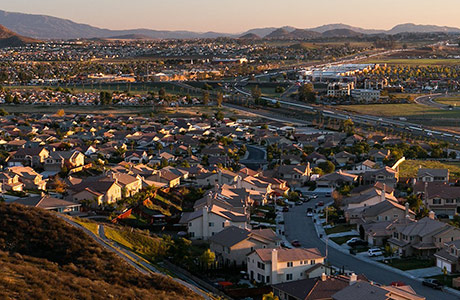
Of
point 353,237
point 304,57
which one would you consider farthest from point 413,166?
point 304,57

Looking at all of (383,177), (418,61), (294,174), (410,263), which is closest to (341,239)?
(410,263)

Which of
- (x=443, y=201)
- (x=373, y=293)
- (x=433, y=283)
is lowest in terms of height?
(x=443, y=201)

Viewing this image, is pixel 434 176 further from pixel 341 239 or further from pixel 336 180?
pixel 341 239

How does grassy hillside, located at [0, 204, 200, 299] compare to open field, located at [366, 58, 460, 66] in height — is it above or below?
above

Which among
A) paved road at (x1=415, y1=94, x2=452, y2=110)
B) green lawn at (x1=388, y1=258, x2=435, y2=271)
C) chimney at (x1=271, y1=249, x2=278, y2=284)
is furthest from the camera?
paved road at (x1=415, y1=94, x2=452, y2=110)

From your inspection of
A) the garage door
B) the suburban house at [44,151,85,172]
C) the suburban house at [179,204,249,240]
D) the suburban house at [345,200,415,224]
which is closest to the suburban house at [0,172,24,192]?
the suburban house at [44,151,85,172]

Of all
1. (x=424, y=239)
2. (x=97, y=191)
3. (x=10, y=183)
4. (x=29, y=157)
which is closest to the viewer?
(x=424, y=239)

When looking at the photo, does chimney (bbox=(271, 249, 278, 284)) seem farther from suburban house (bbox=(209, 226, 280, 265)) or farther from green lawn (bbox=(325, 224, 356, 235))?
green lawn (bbox=(325, 224, 356, 235))
